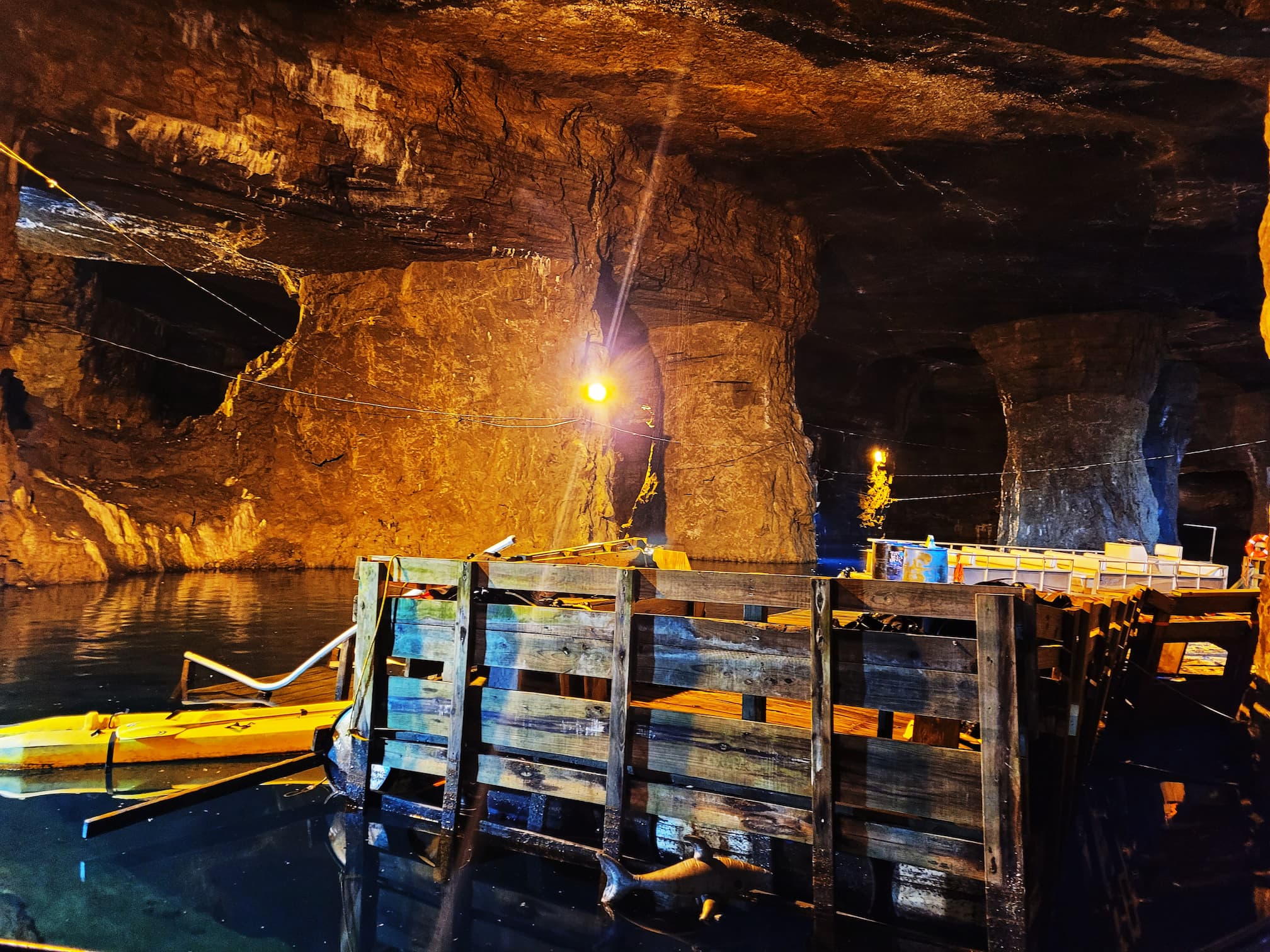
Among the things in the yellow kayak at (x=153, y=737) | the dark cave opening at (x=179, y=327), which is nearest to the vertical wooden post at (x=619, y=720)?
the yellow kayak at (x=153, y=737)

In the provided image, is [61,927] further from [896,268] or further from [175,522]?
[896,268]

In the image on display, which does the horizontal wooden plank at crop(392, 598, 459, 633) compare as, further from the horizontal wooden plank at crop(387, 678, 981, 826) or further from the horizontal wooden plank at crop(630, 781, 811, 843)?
the horizontal wooden plank at crop(630, 781, 811, 843)

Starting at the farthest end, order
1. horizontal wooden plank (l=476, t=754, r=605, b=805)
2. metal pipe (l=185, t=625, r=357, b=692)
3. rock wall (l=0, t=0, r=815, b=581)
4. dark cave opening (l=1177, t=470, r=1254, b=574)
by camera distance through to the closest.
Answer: dark cave opening (l=1177, t=470, r=1254, b=574) → rock wall (l=0, t=0, r=815, b=581) → metal pipe (l=185, t=625, r=357, b=692) → horizontal wooden plank (l=476, t=754, r=605, b=805)

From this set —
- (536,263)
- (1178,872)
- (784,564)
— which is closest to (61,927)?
(1178,872)

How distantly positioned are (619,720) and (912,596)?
1883mm

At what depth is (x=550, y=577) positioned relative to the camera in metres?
5.03

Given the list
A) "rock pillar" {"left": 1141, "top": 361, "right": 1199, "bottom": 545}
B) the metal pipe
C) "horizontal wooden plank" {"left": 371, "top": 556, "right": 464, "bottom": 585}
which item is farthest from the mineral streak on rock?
"horizontal wooden plank" {"left": 371, "top": 556, "right": 464, "bottom": 585}

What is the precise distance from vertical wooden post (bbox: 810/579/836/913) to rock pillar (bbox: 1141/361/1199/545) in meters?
24.9

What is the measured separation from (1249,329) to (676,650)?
24698 mm

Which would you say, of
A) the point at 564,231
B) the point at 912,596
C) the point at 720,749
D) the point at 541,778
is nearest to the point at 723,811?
the point at 720,749

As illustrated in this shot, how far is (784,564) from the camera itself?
822 inches

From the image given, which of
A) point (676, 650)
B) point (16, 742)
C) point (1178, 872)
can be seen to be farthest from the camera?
point (16, 742)

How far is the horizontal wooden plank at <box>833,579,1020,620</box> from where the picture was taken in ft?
12.8

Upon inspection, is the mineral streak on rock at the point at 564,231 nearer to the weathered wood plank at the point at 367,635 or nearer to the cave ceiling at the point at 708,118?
the cave ceiling at the point at 708,118
